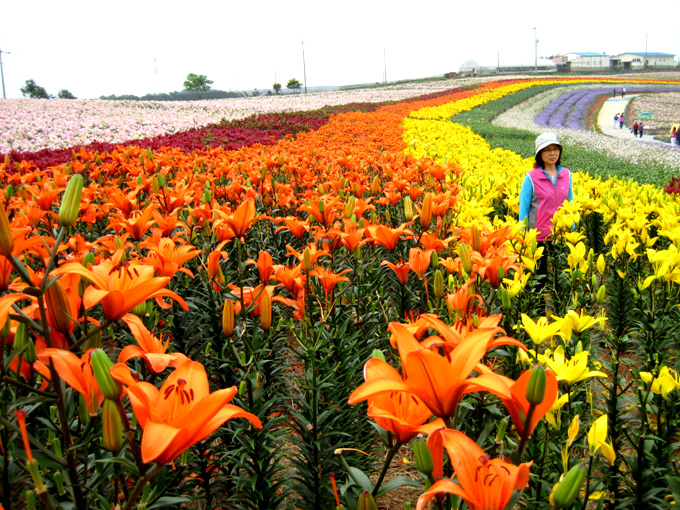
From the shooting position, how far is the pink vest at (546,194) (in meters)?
3.75

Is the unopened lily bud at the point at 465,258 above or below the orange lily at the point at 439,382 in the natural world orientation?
below

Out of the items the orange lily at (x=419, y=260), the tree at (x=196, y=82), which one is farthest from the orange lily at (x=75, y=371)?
the tree at (x=196, y=82)

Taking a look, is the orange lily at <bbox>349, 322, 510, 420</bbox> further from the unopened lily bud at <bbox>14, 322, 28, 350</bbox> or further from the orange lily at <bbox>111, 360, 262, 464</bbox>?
the unopened lily bud at <bbox>14, 322, 28, 350</bbox>

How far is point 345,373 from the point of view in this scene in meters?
1.98

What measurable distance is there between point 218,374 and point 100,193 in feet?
8.27

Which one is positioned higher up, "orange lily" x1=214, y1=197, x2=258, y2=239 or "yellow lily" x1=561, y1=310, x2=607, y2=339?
"orange lily" x1=214, y1=197, x2=258, y2=239

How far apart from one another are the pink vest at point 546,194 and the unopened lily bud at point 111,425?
3.66m

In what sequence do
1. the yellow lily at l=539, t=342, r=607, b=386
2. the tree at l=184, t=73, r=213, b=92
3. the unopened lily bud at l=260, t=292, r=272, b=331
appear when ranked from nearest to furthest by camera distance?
1. the yellow lily at l=539, t=342, r=607, b=386
2. the unopened lily bud at l=260, t=292, r=272, b=331
3. the tree at l=184, t=73, r=213, b=92

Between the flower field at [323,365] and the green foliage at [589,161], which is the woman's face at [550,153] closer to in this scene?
the flower field at [323,365]

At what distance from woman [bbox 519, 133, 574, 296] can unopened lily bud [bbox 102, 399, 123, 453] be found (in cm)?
354

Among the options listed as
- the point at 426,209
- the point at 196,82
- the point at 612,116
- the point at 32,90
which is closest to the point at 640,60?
the point at 612,116

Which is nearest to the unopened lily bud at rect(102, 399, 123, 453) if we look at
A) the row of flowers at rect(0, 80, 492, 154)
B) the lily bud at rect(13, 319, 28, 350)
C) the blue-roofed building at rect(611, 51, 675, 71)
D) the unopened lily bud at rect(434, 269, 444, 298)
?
the lily bud at rect(13, 319, 28, 350)

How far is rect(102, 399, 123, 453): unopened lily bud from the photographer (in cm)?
74

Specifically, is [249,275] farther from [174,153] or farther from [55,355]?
[174,153]
